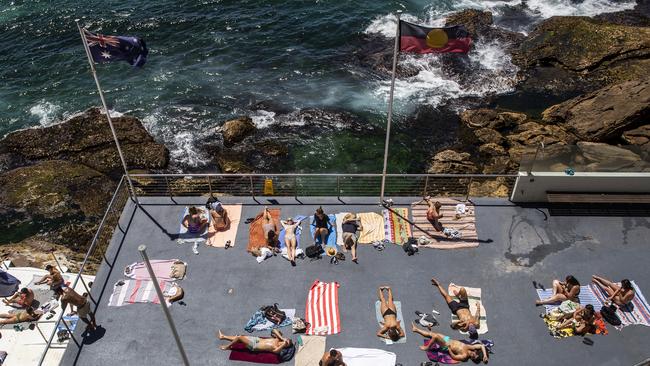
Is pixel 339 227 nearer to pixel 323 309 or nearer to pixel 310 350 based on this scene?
pixel 323 309

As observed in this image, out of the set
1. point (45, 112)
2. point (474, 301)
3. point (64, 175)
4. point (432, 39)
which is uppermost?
point (432, 39)

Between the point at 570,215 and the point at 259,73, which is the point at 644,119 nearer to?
the point at 570,215

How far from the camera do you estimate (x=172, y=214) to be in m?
17.9

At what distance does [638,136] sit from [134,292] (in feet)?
87.5

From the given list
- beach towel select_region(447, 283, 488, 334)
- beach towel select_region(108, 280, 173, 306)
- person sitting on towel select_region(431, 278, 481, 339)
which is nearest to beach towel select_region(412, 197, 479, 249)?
beach towel select_region(447, 283, 488, 334)

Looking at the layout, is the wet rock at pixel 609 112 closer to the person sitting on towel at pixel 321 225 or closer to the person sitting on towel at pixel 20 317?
the person sitting on towel at pixel 321 225

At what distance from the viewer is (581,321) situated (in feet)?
45.7

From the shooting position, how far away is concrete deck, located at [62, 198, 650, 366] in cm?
1375

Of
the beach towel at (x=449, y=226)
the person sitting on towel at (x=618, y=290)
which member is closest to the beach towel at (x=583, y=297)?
the person sitting on towel at (x=618, y=290)

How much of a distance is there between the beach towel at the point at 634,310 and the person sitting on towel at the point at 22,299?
1795cm

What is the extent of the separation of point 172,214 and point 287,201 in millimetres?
4092

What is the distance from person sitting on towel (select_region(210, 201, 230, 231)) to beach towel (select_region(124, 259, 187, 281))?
1727 mm

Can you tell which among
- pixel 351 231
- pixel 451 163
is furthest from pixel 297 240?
pixel 451 163

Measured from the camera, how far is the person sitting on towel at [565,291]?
47.1ft
